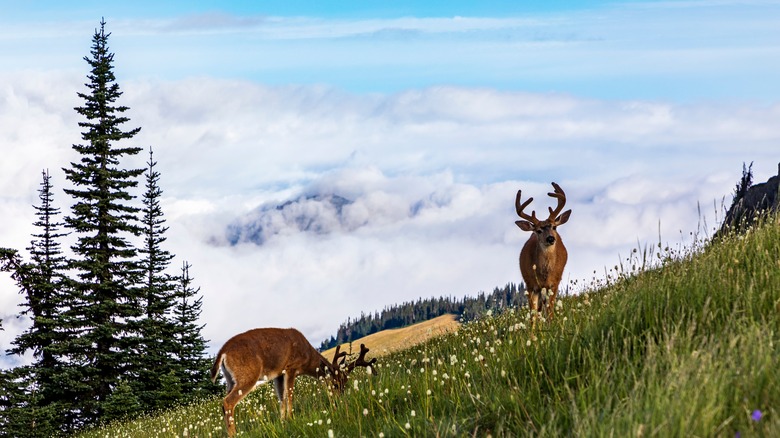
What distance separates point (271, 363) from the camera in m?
12.8

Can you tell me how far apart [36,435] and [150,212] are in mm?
14963

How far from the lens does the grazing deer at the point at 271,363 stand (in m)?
12.2

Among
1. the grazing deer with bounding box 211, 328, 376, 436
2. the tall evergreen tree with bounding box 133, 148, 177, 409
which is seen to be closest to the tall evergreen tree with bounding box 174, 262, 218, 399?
the tall evergreen tree with bounding box 133, 148, 177, 409

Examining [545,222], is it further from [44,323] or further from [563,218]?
[44,323]

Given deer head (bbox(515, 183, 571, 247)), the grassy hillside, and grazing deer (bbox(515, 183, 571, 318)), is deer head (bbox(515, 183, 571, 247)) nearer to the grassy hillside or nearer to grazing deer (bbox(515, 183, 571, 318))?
grazing deer (bbox(515, 183, 571, 318))

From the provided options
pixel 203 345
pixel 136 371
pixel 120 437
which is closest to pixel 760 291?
pixel 120 437

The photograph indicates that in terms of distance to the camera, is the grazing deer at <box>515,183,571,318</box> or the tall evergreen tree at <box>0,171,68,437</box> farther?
the tall evergreen tree at <box>0,171,68,437</box>

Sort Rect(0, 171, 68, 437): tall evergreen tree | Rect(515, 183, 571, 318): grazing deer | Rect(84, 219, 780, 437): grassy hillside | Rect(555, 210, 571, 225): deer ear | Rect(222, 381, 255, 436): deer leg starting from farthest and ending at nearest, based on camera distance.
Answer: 1. Rect(0, 171, 68, 437): tall evergreen tree
2. Rect(555, 210, 571, 225): deer ear
3. Rect(515, 183, 571, 318): grazing deer
4. Rect(222, 381, 255, 436): deer leg
5. Rect(84, 219, 780, 437): grassy hillside

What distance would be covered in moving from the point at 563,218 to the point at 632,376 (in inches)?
291

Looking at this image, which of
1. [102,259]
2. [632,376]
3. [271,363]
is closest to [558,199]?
[271,363]

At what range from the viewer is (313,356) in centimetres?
1352

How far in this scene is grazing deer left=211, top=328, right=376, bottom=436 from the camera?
12.2m

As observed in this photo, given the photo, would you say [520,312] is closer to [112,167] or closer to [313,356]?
[313,356]

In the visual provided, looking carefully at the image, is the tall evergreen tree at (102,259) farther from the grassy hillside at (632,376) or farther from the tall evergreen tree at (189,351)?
the grassy hillside at (632,376)
